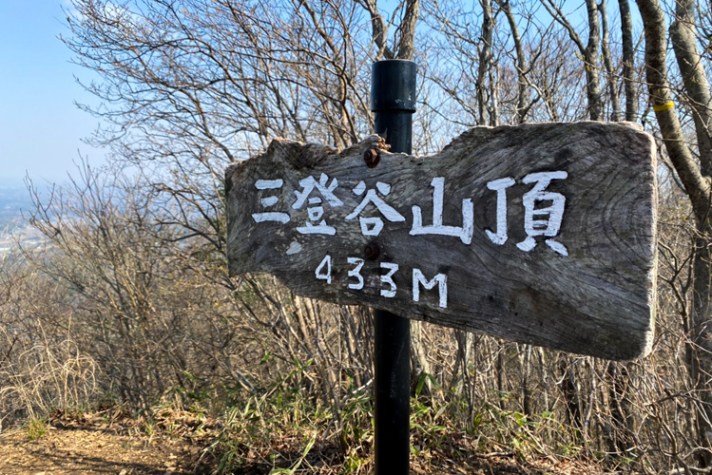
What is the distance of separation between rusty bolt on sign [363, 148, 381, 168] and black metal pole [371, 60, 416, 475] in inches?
3.9

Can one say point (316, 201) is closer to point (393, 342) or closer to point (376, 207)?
point (376, 207)

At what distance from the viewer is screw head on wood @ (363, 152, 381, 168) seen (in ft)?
4.13

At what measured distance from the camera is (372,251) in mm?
1253

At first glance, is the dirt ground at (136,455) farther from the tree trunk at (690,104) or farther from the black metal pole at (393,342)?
the tree trunk at (690,104)

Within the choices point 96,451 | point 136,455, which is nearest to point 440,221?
point 136,455

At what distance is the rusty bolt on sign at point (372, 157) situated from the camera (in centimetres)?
126

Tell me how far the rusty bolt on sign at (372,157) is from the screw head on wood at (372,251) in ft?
0.69

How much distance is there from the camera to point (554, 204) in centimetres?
95

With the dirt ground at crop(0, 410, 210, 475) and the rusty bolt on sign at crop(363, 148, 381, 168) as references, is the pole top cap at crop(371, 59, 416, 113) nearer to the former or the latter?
the rusty bolt on sign at crop(363, 148, 381, 168)

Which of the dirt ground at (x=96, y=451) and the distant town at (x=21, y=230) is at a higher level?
the distant town at (x=21, y=230)

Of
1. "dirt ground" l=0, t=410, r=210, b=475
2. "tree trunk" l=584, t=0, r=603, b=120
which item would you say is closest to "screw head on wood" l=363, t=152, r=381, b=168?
"dirt ground" l=0, t=410, r=210, b=475

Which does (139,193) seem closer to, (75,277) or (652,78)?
(75,277)

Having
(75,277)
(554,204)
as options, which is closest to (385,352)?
(554,204)

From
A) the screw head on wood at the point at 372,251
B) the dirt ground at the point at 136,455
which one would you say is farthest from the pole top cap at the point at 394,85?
the dirt ground at the point at 136,455
